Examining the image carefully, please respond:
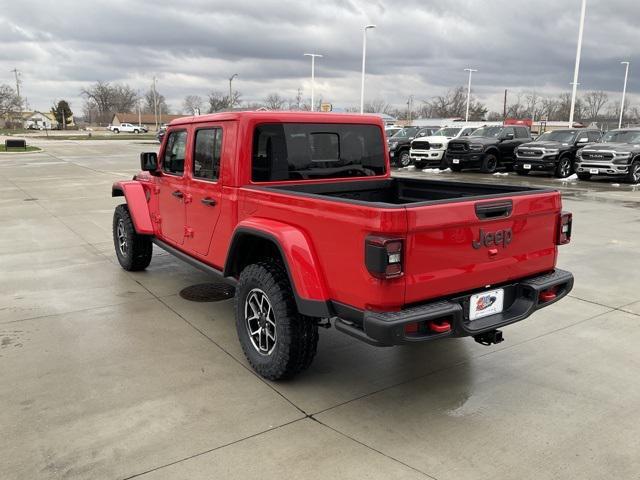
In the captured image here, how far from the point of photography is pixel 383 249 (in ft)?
9.14

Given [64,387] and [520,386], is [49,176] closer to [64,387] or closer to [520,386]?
[64,387]

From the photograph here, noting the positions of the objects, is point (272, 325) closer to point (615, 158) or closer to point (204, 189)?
point (204, 189)

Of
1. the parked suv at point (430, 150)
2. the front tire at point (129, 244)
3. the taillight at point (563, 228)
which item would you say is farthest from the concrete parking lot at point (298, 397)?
the parked suv at point (430, 150)

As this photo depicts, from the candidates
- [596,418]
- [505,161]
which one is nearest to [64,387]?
[596,418]

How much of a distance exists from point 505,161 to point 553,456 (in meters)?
19.9

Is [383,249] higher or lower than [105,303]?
higher

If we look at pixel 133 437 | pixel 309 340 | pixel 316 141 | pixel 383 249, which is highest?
pixel 316 141

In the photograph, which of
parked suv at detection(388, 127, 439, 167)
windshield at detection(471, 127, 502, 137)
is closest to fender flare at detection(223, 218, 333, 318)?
windshield at detection(471, 127, 502, 137)

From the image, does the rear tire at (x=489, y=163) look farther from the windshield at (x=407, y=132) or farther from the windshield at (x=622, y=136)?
the windshield at (x=407, y=132)

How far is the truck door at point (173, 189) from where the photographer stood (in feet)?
16.5

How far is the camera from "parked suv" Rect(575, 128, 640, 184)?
55.9 feet

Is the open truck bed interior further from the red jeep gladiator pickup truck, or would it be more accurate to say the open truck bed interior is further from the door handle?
the door handle

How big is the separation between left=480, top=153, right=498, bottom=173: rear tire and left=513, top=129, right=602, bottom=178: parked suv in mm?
847

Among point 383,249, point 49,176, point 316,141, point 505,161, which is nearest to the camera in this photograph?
point 383,249
